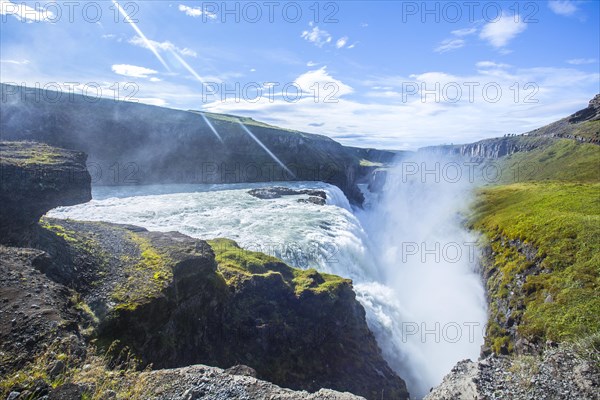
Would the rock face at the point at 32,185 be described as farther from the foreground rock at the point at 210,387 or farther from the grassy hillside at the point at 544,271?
the grassy hillside at the point at 544,271

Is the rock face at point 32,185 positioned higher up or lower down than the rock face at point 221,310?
higher up

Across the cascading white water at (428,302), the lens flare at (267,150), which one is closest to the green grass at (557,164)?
the cascading white water at (428,302)

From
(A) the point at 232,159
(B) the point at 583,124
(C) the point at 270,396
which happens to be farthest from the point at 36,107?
(B) the point at 583,124

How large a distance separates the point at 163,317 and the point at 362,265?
27.9m

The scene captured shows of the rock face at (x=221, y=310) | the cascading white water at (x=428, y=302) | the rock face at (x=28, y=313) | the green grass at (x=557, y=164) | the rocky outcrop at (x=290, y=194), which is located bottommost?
the cascading white water at (x=428, y=302)

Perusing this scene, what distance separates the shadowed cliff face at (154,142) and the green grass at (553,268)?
86.4 metres

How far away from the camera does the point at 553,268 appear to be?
26.6 m

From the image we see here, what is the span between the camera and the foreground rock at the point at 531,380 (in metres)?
9.96

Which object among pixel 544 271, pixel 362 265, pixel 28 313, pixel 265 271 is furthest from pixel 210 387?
pixel 362 265

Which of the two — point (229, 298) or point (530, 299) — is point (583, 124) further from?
point (229, 298)

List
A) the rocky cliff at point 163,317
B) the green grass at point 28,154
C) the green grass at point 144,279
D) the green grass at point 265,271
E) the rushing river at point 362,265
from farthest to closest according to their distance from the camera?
the rushing river at point 362,265, the green grass at point 265,271, the green grass at point 28,154, the green grass at point 144,279, the rocky cliff at point 163,317

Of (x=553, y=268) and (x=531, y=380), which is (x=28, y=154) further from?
(x=553, y=268)

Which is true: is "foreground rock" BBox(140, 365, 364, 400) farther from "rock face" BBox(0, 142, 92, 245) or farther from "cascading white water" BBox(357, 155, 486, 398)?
"cascading white water" BBox(357, 155, 486, 398)

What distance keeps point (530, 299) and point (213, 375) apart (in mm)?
→ 26618
